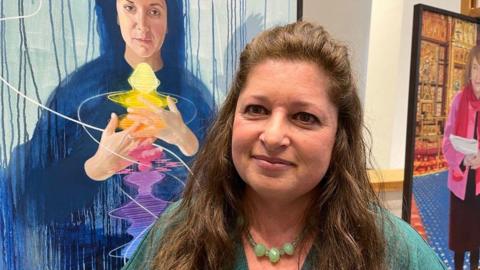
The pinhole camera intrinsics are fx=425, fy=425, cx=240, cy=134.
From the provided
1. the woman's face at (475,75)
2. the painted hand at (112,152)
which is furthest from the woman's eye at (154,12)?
the woman's face at (475,75)

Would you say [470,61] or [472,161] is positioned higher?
[470,61]

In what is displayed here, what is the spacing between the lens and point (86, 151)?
963 millimetres

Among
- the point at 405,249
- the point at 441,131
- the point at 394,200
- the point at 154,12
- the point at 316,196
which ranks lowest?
the point at 394,200

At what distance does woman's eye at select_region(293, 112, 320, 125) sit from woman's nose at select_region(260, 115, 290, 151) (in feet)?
0.09

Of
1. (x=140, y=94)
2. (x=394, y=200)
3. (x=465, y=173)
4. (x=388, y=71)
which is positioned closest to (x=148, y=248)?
(x=140, y=94)

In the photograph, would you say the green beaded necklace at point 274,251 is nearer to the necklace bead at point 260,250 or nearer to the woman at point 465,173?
the necklace bead at point 260,250

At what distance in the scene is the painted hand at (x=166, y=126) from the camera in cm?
102

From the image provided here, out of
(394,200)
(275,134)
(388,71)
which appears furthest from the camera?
(388,71)

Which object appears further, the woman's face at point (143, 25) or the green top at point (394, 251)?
the woman's face at point (143, 25)

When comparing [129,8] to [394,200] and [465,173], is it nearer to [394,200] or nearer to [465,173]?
[465,173]

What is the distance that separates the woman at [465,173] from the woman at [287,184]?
578 mm

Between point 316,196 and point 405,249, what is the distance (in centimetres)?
21

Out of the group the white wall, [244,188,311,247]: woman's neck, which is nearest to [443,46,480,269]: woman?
the white wall

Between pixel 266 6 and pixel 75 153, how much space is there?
63 cm
